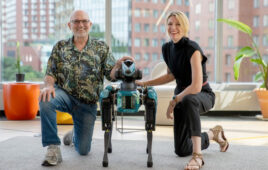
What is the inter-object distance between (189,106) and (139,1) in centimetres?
338

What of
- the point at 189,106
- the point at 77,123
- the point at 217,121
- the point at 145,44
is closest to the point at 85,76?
the point at 77,123

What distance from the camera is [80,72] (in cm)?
278

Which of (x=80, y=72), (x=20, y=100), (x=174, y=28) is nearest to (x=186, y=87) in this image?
(x=174, y=28)

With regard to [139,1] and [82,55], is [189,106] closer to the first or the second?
[82,55]

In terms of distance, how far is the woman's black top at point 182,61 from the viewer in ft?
8.41

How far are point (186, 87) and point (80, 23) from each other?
92cm

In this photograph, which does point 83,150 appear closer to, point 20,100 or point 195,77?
point 195,77

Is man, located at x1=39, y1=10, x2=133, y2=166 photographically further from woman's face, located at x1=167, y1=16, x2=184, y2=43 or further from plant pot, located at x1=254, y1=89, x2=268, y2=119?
plant pot, located at x1=254, y1=89, x2=268, y2=119

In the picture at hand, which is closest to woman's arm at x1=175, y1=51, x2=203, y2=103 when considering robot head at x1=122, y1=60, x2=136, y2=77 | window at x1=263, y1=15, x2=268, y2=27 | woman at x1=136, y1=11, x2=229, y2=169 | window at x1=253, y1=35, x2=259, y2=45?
woman at x1=136, y1=11, x2=229, y2=169

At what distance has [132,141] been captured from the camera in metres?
3.40

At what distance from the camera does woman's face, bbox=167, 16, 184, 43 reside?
2543mm

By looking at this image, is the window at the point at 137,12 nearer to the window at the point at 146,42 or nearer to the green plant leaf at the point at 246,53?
the window at the point at 146,42

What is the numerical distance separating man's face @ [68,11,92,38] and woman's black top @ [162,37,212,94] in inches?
26.0

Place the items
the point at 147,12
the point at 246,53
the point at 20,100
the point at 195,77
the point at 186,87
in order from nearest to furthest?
the point at 195,77
the point at 186,87
the point at 20,100
the point at 246,53
the point at 147,12
